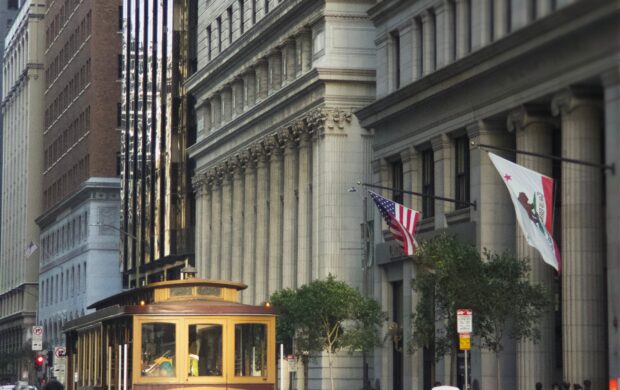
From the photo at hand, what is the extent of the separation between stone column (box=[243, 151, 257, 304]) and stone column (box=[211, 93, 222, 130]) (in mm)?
7486

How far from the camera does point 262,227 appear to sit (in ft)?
258

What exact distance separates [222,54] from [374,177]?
26.3m

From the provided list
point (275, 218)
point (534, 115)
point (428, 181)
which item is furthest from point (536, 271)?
point (275, 218)

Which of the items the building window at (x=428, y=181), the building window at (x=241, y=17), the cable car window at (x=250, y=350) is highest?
the building window at (x=241, y=17)

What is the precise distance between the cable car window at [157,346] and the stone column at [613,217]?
1126 centimetres

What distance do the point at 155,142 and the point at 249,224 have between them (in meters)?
26.3

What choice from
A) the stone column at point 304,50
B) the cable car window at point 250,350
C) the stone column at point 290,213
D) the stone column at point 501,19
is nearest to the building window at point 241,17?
the stone column at point 290,213

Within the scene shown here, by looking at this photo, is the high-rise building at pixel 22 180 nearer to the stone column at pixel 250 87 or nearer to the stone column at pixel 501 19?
the stone column at pixel 250 87

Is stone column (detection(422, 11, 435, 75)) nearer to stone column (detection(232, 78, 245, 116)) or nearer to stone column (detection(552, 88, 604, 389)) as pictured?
stone column (detection(552, 88, 604, 389))

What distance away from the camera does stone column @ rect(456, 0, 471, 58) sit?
5112 cm

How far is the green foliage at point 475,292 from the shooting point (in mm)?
42531

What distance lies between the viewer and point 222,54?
280ft

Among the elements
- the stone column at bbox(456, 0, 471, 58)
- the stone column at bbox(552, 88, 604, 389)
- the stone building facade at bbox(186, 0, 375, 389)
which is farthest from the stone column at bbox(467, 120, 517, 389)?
the stone building facade at bbox(186, 0, 375, 389)

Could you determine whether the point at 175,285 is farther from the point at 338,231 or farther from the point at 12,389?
the point at 338,231
